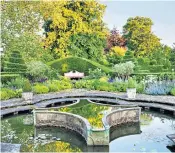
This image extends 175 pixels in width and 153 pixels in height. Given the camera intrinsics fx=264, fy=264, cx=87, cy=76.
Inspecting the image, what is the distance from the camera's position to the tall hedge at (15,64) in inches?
779

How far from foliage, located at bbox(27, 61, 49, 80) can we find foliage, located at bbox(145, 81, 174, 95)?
7.45 meters

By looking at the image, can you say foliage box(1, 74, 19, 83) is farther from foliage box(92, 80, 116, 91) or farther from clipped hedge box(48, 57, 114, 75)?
clipped hedge box(48, 57, 114, 75)

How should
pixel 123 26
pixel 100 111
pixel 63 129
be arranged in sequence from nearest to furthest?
pixel 63 129 → pixel 100 111 → pixel 123 26

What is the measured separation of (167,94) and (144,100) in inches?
87.7

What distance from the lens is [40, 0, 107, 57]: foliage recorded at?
27.5 metres

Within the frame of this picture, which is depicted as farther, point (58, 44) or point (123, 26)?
point (123, 26)

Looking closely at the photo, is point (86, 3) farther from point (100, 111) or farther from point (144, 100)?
point (100, 111)

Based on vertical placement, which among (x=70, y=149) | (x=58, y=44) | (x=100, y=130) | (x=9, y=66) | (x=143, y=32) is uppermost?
(x=143, y=32)

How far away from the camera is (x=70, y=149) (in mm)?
7387

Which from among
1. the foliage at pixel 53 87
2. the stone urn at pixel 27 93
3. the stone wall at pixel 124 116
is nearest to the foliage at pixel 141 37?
the foliage at pixel 53 87

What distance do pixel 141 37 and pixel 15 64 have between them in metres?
23.1

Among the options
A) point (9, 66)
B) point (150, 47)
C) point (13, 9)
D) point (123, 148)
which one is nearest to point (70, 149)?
point (123, 148)

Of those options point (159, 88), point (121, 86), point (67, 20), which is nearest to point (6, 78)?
A: point (121, 86)

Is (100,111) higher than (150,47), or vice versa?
(150,47)
